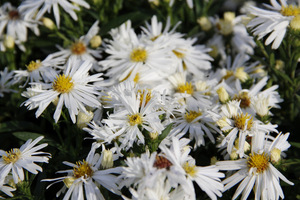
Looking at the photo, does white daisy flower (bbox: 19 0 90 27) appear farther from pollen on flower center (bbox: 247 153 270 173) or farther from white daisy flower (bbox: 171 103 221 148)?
pollen on flower center (bbox: 247 153 270 173)

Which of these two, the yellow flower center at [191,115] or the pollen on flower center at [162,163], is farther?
the yellow flower center at [191,115]

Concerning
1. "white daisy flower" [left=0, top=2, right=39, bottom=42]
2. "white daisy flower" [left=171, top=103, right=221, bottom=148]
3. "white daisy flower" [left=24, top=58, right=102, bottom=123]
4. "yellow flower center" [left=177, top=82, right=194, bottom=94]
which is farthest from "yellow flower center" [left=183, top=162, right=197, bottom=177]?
"white daisy flower" [left=0, top=2, right=39, bottom=42]

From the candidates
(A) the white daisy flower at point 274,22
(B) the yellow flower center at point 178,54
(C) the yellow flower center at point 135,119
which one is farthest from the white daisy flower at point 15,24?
(A) the white daisy flower at point 274,22

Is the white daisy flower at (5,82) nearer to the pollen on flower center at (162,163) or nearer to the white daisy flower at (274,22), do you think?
the pollen on flower center at (162,163)

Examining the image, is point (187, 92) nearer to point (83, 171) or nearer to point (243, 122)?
point (243, 122)

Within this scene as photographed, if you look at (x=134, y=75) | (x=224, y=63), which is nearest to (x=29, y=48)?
(x=134, y=75)

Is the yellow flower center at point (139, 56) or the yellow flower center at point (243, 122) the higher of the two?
the yellow flower center at point (139, 56)

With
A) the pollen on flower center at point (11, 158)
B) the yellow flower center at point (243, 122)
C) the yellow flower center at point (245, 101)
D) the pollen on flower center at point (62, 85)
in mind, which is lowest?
the yellow flower center at point (245, 101)
